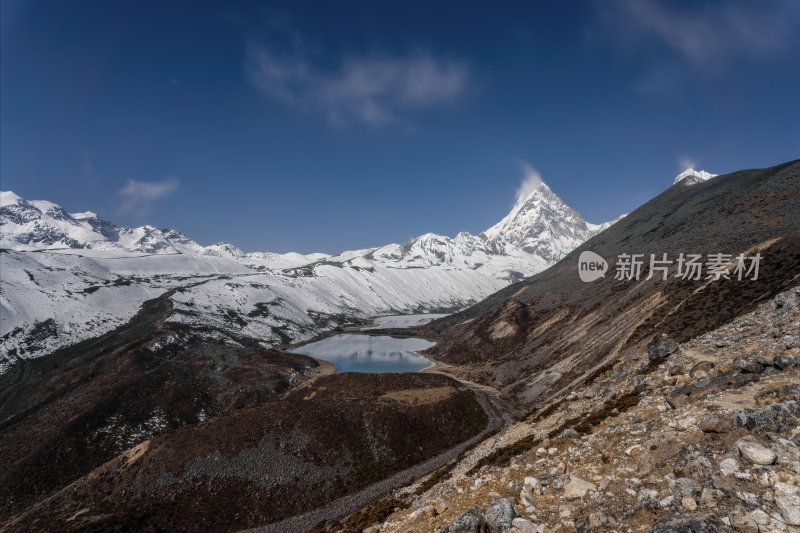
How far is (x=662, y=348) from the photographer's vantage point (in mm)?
24922

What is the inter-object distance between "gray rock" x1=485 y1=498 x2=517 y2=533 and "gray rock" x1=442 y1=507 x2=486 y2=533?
33 centimetres

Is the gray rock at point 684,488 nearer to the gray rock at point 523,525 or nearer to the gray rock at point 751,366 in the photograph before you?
the gray rock at point 523,525

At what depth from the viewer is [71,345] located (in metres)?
105

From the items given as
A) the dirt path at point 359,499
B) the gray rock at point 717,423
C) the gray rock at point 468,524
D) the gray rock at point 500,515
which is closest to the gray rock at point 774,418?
the gray rock at point 717,423

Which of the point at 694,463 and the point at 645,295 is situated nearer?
the point at 694,463

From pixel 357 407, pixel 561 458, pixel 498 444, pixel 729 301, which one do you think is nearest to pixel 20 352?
pixel 357 407

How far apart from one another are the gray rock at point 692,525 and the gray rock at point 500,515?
4.34 metres

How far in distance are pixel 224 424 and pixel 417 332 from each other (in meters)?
136

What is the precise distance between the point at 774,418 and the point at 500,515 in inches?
382

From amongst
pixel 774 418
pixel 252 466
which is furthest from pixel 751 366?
pixel 252 466

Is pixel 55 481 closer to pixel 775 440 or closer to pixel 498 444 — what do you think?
pixel 498 444

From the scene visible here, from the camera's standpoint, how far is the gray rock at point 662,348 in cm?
2458

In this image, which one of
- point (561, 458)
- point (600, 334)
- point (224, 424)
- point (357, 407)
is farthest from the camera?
point (600, 334)

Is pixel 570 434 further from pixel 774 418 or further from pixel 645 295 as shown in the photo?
pixel 645 295
